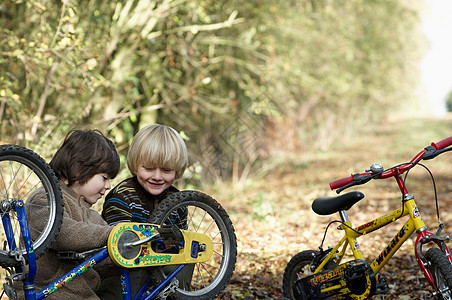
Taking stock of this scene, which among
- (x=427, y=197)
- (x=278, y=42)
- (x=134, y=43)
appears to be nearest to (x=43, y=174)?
(x=134, y=43)

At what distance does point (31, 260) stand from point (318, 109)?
23.6 m

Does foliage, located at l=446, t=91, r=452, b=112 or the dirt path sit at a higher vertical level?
foliage, located at l=446, t=91, r=452, b=112

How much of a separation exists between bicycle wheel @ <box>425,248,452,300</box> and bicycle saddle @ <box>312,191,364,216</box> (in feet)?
2.19

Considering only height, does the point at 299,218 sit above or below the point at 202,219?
above

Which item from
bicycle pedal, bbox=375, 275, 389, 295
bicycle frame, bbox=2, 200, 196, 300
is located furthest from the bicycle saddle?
bicycle frame, bbox=2, 200, 196, 300

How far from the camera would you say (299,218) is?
8602 mm

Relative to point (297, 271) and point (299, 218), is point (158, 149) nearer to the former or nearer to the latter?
point (297, 271)

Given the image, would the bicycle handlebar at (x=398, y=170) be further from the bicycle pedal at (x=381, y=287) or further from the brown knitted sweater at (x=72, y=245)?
the brown knitted sweater at (x=72, y=245)

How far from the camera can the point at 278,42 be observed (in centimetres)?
1312

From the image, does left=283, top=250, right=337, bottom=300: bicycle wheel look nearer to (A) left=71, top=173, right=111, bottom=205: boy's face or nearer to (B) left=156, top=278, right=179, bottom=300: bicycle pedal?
(B) left=156, top=278, right=179, bottom=300: bicycle pedal

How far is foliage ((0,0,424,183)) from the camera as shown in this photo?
616 centimetres

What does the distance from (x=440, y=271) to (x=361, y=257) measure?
0.70 metres

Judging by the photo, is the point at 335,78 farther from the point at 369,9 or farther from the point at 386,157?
the point at 386,157

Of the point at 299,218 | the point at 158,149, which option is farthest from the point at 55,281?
the point at 299,218
